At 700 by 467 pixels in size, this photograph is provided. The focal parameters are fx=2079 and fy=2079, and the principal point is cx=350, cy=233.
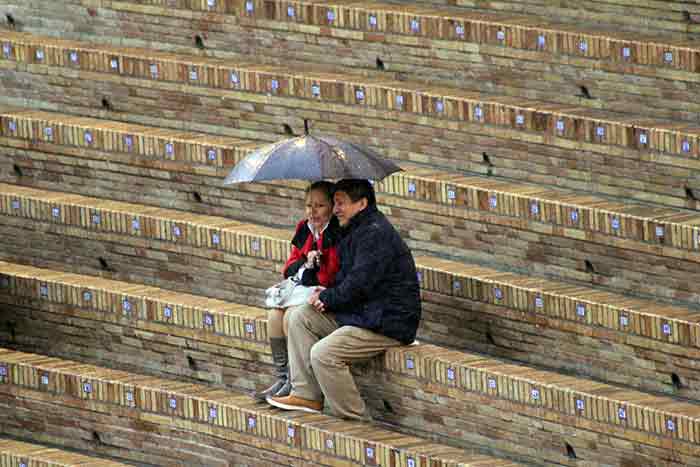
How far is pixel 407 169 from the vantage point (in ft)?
42.8

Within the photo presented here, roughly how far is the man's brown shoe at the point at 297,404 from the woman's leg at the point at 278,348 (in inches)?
4.0

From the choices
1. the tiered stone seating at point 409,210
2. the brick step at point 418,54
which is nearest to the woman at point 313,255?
the tiered stone seating at point 409,210

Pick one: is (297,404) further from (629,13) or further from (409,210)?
(629,13)

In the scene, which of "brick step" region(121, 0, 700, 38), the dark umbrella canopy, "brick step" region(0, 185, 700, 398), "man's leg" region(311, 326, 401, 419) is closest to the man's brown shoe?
"man's leg" region(311, 326, 401, 419)

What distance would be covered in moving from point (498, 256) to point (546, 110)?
1.00 meters

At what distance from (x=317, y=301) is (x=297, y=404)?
61 cm

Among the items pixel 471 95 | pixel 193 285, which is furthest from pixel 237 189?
pixel 471 95

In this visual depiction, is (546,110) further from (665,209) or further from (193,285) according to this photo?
(193,285)

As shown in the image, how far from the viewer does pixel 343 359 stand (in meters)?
11.1

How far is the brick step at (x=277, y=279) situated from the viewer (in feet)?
36.3

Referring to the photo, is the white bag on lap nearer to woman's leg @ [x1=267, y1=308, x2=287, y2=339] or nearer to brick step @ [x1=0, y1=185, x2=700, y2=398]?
woman's leg @ [x1=267, y1=308, x2=287, y2=339]

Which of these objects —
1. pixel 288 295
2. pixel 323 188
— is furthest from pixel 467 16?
pixel 288 295

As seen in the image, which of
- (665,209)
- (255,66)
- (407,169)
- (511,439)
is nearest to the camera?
(511,439)

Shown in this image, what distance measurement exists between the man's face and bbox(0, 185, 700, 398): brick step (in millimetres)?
902
